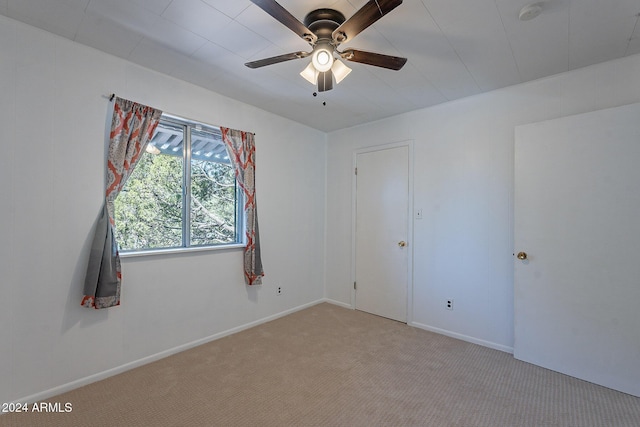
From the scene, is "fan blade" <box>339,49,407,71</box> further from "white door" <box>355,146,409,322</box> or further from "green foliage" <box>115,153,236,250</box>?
"green foliage" <box>115,153,236,250</box>

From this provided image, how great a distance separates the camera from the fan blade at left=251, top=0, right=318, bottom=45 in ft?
4.23

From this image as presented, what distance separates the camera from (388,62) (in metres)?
1.71

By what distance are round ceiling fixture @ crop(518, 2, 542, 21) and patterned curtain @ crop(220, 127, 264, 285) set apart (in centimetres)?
253

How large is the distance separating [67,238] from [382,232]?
10.3 ft

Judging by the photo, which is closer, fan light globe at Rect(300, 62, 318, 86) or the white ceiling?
the white ceiling

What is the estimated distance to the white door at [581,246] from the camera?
83.0 inches

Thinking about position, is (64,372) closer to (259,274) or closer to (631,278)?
(259,274)

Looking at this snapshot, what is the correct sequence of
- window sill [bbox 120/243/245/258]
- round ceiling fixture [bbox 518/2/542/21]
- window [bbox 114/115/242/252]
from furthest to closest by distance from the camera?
window [bbox 114/115/242/252] < window sill [bbox 120/243/245/258] < round ceiling fixture [bbox 518/2/542/21]

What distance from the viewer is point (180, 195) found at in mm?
2781

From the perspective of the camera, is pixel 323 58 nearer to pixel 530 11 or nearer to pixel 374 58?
pixel 374 58

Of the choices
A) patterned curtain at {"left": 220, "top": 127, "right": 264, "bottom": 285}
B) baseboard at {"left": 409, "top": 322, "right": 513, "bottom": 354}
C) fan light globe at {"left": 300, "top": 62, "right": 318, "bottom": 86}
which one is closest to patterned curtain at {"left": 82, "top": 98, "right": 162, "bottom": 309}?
patterned curtain at {"left": 220, "top": 127, "right": 264, "bottom": 285}

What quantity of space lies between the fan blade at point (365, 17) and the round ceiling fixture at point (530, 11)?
39.8 inches

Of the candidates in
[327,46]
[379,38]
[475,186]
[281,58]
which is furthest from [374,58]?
[475,186]

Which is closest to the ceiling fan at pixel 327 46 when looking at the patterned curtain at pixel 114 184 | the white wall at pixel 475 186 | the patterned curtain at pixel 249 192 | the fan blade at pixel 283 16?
the fan blade at pixel 283 16
